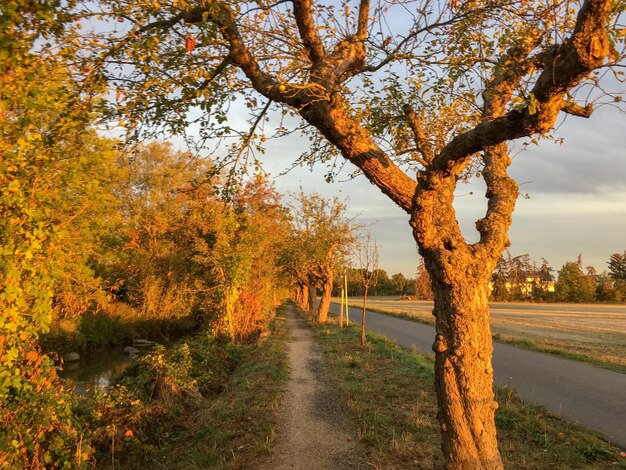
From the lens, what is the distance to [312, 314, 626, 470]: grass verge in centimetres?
572

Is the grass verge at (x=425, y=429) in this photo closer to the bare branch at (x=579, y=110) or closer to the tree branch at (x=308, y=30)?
the bare branch at (x=579, y=110)

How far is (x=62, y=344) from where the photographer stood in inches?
721

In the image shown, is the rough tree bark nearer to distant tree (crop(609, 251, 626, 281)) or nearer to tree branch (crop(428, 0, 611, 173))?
tree branch (crop(428, 0, 611, 173))

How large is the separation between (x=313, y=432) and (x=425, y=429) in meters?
1.81

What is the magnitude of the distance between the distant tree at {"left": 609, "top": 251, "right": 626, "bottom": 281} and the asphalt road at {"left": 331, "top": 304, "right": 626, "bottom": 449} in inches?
3564

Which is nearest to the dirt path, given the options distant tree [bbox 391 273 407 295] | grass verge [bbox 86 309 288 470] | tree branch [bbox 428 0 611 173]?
grass verge [bbox 86 309 288 470]

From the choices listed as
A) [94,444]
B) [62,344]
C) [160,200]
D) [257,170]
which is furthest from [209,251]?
[160,200]

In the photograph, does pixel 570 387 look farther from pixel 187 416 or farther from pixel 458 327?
pixel 187 416

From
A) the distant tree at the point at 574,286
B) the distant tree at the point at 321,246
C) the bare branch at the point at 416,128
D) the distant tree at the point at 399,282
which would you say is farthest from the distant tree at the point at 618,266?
the bare branch at the point at 416,128

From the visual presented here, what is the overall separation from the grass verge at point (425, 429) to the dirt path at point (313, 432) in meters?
0.28

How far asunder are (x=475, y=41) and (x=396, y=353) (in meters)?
10.7

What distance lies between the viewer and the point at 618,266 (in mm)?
89688

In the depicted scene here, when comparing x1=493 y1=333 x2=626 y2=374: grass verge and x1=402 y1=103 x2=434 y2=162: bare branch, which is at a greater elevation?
x1=402 y1=103 x2=434 y2=162: bare branch

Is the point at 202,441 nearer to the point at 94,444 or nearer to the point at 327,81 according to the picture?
the point at 94,444
